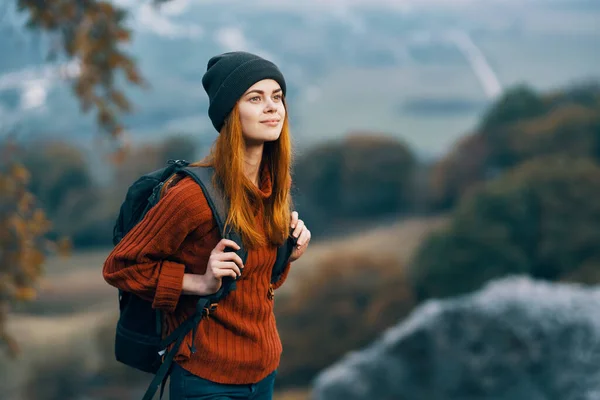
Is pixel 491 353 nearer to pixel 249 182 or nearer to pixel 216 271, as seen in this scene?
pixel 249 182

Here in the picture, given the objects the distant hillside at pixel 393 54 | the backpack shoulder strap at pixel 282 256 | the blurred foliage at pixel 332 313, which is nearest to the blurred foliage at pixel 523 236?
the blurred foliage at pixel 332 313

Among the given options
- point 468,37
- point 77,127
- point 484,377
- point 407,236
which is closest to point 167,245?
point 484,377

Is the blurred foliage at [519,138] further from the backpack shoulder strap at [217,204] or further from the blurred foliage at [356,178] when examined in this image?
the backpack shoulder strap at [217,204]

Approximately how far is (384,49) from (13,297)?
24.1ft

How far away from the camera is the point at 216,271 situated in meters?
2.24

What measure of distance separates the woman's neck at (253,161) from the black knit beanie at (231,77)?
0.37 feet

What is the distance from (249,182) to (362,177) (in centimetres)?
872

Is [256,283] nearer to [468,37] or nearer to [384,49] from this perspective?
[384,49]

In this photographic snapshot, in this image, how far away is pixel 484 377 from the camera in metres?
6.03

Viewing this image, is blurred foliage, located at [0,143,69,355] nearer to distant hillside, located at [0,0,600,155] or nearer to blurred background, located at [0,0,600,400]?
blurred background, located at [0,0,600,400]

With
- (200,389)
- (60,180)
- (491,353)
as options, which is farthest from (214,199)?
(60,180)

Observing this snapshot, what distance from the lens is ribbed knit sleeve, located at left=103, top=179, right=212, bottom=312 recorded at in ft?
7.47

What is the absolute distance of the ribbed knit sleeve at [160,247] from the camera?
228 cm

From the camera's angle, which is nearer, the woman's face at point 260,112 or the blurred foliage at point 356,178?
the woman's face at point 260,112
